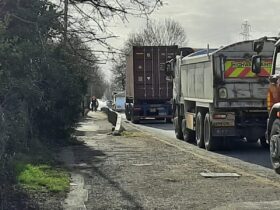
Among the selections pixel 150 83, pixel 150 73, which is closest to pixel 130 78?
pixel 150 83

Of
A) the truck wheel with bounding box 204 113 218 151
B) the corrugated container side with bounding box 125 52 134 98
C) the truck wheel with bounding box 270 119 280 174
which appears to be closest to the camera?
the truck wheel with bounding box 270 119 280 174

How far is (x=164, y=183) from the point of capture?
32.4ft

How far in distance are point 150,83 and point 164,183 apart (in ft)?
75.4

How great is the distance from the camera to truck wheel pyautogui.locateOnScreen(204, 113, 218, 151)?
15.8 m

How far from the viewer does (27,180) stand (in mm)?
9453

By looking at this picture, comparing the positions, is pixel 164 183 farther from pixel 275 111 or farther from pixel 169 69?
pixel 169 69

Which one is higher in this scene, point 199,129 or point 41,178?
point 199,129

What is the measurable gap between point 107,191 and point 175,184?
1293mm

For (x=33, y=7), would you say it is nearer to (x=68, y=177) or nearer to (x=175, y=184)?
(x=68, y=177)

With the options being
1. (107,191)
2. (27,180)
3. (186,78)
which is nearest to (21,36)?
(27,180)

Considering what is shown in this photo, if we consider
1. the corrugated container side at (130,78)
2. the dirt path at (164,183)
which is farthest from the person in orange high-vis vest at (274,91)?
the corrugated container side at (130,78)

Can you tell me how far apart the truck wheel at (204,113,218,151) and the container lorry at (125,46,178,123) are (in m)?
15.7

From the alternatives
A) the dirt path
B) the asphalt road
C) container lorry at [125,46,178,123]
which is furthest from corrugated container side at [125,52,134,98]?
the dirt path

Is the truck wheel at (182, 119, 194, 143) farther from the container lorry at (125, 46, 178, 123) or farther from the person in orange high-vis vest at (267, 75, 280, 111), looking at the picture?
the container lorry at (125, 46, 178, 123)
